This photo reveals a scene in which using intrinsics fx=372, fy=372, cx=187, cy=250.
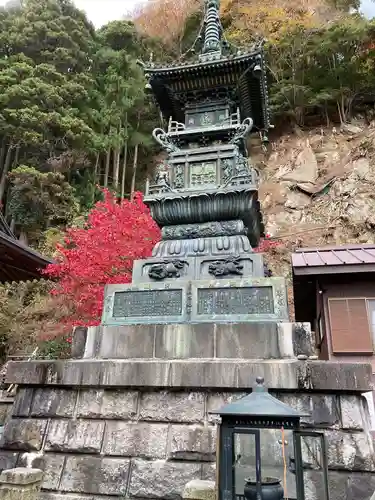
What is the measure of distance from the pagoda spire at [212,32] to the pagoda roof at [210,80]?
77cm

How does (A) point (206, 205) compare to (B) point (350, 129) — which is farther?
(B) point (350, 129)

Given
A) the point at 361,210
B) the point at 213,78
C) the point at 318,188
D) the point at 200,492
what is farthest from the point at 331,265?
the point at 318,188

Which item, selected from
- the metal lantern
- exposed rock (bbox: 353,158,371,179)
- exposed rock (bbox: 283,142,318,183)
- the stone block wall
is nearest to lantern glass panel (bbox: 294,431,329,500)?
the stone block wall

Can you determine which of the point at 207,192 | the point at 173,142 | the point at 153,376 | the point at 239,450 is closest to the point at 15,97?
the point at 173,142

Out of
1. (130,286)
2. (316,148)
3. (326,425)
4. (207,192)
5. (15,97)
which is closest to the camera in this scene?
(326,425)

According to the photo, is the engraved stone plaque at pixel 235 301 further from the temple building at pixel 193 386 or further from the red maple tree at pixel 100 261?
the red maple tree at pixel 100 261

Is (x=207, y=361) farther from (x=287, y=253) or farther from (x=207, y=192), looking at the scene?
(x=287, y=253)

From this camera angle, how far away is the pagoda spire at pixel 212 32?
8.40m

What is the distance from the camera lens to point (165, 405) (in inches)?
186

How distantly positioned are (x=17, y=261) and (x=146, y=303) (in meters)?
3.82

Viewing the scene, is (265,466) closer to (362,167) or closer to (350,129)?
(362,167)

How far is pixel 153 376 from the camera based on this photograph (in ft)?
15.6

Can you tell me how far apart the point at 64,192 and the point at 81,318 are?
37.0 ft

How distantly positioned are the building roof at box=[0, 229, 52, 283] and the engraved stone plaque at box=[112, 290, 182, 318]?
2604 mm
